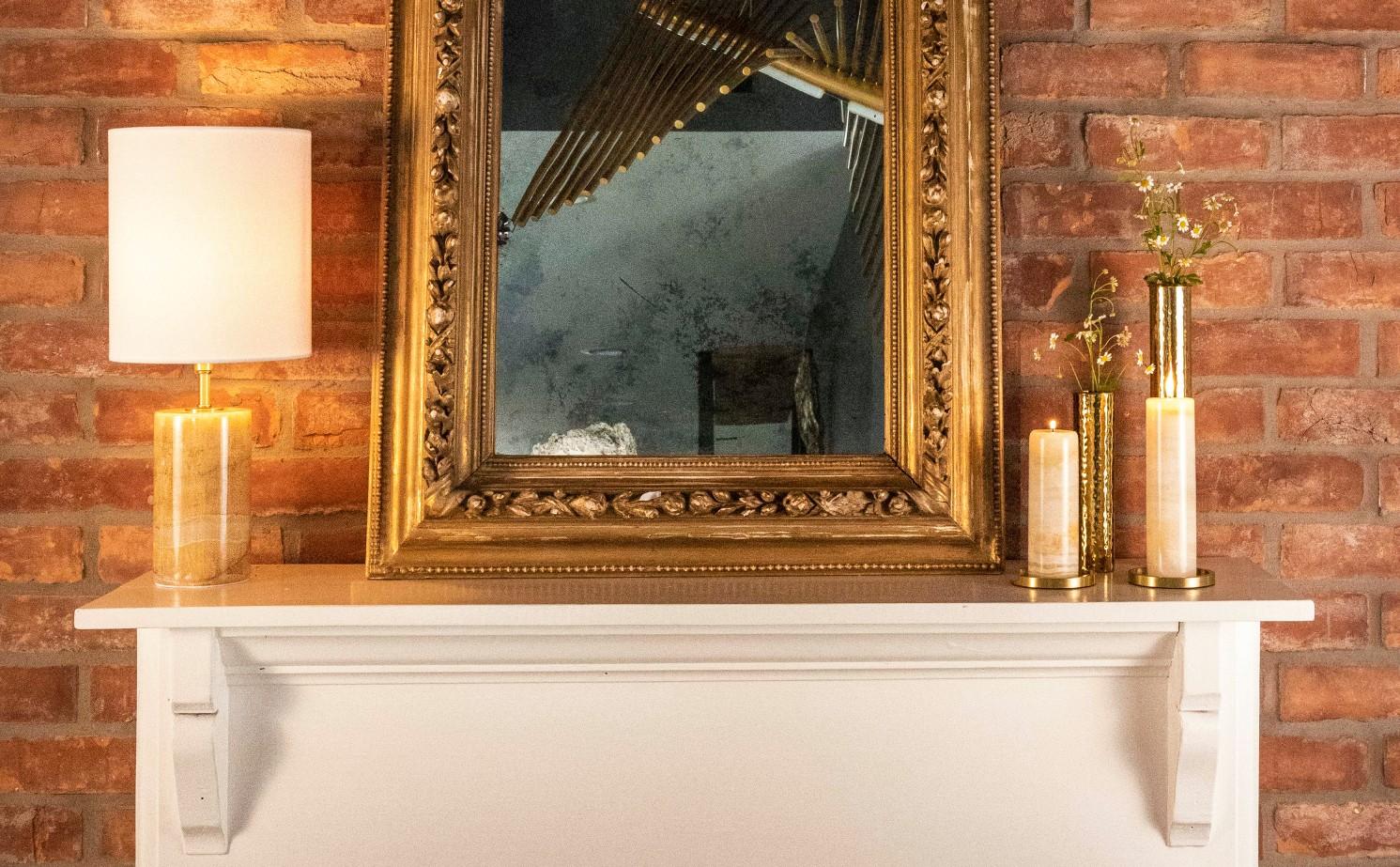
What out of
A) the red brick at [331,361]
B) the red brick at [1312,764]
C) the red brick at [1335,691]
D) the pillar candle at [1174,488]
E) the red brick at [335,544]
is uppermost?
the red brick at [331,361]

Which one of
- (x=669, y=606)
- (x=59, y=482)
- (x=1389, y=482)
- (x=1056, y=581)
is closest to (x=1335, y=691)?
(x=1389, y=482)

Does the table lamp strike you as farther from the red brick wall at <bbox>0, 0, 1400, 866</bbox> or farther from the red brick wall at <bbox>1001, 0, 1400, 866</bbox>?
the red brick wall at <bbox>1001, 0, 1400, 866</bbox>

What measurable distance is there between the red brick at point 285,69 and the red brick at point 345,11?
0.03 metres

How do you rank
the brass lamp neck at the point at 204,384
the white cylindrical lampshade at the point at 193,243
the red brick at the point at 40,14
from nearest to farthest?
the white cylindrical lampshade at the point at 193,243 < the brass lamp neck at the point at 204,384 < the red brick at the point at 40,14

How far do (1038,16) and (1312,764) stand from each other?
1096 mm

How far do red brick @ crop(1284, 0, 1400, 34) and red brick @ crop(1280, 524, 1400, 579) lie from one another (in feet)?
2.24

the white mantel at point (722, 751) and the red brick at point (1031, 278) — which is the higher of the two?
the red brick at point (1031, 278)

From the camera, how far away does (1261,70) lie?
5.38ft

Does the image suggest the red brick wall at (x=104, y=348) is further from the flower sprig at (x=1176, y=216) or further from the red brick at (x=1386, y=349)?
the red brick at (x=1386, y=349)

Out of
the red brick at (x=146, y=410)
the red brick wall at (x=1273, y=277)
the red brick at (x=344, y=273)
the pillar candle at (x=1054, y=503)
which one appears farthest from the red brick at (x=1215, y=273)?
the red brick at (x=146, y=410)

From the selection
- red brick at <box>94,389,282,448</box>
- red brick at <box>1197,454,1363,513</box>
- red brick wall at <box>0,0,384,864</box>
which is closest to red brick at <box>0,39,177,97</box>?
red brick wall at <box>0,0,384,864</box>

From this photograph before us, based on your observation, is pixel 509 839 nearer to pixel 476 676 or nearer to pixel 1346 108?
pixel 476 676

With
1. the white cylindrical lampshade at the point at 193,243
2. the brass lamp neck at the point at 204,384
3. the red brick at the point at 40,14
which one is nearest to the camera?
the white cylindrical lampshade at the point at 193,243

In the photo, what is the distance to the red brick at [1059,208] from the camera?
1634 millimetres
